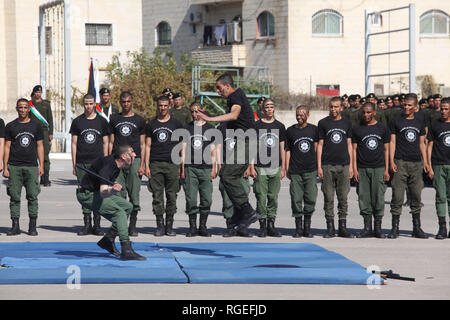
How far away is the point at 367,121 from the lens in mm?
13664

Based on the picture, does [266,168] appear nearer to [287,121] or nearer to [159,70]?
[287,121]

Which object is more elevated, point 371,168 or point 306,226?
point 371,168

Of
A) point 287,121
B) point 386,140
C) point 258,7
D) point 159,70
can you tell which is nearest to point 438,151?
point 386,140

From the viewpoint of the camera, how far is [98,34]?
49.2m

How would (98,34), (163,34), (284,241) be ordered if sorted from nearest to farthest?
(284,241)
(163,34)
(98,34)

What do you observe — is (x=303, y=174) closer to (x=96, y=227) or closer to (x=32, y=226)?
(x=96, y=227)

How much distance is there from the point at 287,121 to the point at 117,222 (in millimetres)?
24003

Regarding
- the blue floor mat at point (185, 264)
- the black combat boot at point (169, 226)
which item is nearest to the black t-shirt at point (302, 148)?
the blue floor mat at point (185, 264)

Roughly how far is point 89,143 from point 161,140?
1.09m

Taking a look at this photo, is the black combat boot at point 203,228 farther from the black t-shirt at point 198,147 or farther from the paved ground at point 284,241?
the black t-shirt at point 198,147

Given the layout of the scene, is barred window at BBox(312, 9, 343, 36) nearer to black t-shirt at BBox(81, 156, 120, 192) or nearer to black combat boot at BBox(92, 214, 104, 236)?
black combat boot at BBox(92, 214, 104, 236)

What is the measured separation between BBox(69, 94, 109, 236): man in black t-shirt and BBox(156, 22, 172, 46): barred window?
1363 inches

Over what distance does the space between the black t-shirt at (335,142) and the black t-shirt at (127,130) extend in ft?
9.06

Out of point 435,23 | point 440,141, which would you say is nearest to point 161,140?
point 440,141
